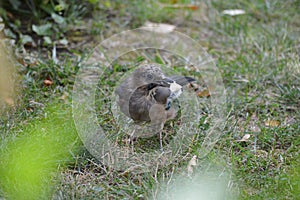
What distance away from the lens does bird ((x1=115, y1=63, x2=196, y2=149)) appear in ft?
9.86

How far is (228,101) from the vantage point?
3463 millimetres

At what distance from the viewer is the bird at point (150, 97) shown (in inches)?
118

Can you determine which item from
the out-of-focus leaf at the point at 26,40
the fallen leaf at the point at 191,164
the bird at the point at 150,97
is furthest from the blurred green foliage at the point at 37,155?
the out-of-focus leaf at the point at 26,40

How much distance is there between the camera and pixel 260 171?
2.73 metres

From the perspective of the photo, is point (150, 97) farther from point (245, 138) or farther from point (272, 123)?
point (272, 123)

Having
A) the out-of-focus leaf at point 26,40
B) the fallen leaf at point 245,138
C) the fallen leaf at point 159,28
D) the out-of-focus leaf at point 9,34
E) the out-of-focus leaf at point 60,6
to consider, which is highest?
the out-of-focus leaf at point 60,6

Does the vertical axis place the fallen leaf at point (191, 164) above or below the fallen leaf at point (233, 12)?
below

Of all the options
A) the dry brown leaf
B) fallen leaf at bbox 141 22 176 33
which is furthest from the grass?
fallen leaf at bbox 141 22 176 33

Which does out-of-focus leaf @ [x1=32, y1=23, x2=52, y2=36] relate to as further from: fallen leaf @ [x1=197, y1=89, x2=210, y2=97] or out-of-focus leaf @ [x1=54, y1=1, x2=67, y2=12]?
fallen leaf @ [x1=197, y1=89, x2=210, y2=97]

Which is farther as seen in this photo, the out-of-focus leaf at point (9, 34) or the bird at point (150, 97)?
the out-of-focus leaf at point (9, 34)

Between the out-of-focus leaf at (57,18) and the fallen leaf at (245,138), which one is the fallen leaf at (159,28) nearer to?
the out-of-focus leaf at (57,18)

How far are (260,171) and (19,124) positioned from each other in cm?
154

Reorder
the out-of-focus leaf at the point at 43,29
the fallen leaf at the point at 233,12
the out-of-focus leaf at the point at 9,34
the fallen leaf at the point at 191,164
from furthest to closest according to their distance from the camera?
the fallen leaf at the point at 233,12 → the out-of-focus leaf at the point at 43,29 → the out-of-focus leaf at the point at 9,34 → the fallen leaf at the point at 191,164

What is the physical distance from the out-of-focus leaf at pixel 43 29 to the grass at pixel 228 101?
190 millimetres
